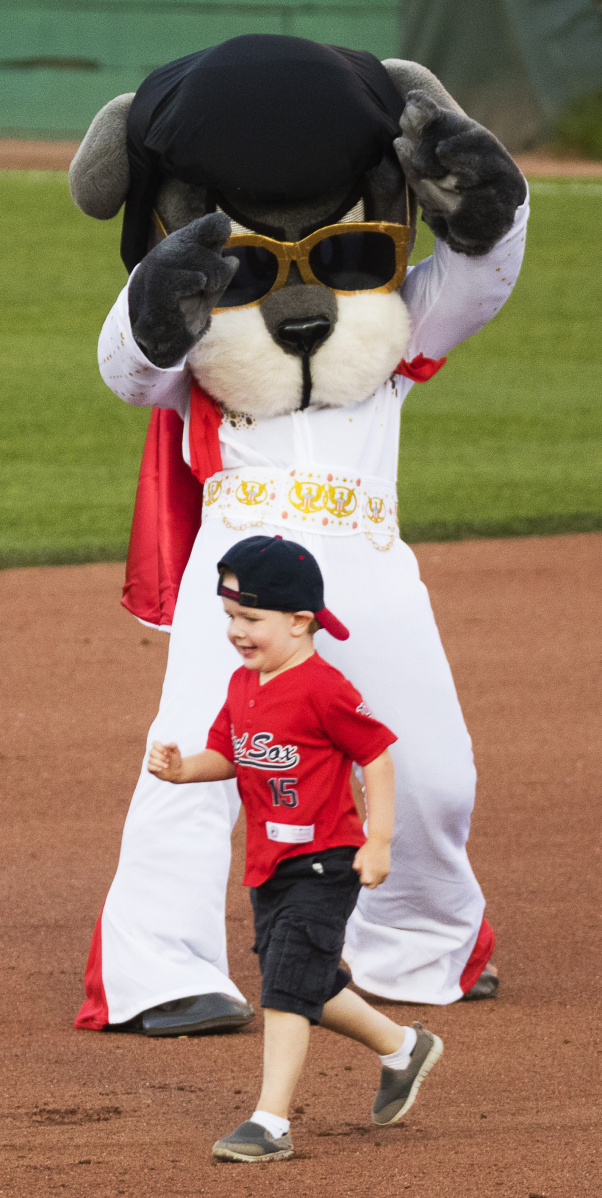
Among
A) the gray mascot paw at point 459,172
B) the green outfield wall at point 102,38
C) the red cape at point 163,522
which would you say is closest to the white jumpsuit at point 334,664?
the gray mascot paw at point 459,172

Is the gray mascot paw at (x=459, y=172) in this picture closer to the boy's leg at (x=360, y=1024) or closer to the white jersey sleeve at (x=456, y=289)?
the white jersey sleeve at (x=456, y=289)

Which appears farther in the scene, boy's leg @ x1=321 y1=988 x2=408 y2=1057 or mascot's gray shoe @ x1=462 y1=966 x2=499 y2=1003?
mascot's gray shoe @ x1=462 y1=966 x2=499 y2=1003

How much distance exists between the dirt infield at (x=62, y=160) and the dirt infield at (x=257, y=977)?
17.8 m

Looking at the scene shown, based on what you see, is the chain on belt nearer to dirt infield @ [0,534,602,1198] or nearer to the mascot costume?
the mascot costume

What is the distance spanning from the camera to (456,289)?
3689mm

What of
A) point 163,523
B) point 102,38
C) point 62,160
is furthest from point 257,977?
point 102,38

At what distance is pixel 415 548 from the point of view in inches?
335

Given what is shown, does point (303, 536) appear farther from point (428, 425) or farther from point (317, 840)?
point (428, 425)

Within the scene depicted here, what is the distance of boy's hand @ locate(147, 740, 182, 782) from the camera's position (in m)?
2.99

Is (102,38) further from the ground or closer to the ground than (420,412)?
closer to the ground

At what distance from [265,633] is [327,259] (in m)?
1.06

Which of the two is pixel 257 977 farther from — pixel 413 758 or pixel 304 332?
pixel 304 332

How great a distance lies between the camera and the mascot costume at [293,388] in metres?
3.53

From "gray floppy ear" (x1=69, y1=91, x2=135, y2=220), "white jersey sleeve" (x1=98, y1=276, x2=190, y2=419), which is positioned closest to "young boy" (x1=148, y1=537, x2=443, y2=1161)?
"white jersey sleeve" (x1=98, y1=276, x2=190, y2=419)
